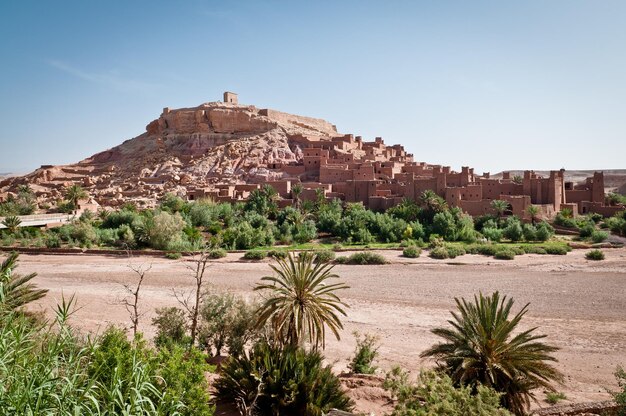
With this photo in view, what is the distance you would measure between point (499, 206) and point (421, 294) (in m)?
14.2

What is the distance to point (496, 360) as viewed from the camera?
243 inches

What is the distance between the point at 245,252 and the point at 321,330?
54.0 feet

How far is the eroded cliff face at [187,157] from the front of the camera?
130 ft

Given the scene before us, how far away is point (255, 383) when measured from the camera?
6293 millimetres

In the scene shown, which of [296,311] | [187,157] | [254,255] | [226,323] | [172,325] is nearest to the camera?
[296,311]

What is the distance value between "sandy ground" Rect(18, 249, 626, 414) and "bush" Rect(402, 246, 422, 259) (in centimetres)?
52

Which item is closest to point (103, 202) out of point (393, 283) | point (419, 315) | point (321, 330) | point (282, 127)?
point (282, 127)

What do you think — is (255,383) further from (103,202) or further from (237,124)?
(237,124)

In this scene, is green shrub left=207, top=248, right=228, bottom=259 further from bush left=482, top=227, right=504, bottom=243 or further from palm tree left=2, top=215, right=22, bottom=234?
bush left=482, top=227, right=504, bottom=243

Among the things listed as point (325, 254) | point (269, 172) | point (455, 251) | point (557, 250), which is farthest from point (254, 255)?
point (269, 172)

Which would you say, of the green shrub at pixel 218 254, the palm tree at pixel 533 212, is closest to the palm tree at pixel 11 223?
the green shrub at pixel 218 254

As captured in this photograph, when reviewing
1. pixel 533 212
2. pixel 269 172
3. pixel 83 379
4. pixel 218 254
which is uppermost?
pixel 269 172

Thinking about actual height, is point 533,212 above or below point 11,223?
above

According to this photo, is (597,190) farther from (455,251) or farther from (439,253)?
(439,253)
